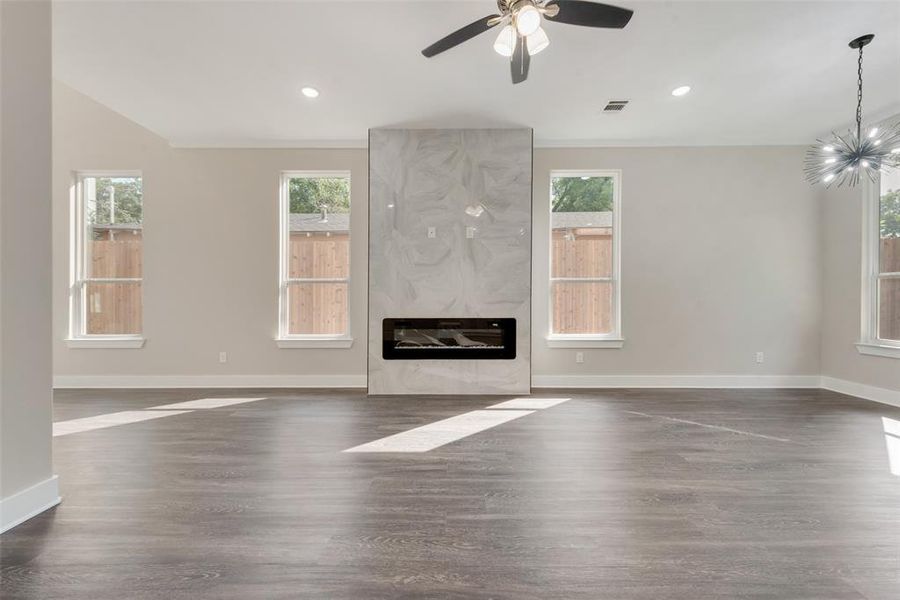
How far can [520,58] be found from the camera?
244cm

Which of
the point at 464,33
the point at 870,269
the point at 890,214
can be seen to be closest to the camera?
the point at 464,33

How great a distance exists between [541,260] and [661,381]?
6.53ft

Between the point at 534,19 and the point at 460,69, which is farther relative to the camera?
the point at 460,69

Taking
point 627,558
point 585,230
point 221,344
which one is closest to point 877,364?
point 585,230

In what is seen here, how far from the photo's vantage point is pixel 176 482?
237cm

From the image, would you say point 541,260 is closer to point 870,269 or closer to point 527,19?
point 527,19

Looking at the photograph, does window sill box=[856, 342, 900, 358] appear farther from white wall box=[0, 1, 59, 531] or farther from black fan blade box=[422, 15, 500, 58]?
white wall box=[0, 1, 59, 531]

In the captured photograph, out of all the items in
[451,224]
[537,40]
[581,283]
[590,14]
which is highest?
[590,14]

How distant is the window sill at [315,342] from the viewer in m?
4.89

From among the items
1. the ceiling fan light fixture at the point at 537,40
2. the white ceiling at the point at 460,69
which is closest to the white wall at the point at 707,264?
the white ceiling at the point at 460,69

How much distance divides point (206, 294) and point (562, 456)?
435 cm

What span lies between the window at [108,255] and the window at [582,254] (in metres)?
4.96

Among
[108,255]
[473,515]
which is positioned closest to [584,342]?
[473,515]

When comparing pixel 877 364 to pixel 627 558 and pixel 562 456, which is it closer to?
pixel 562 456
